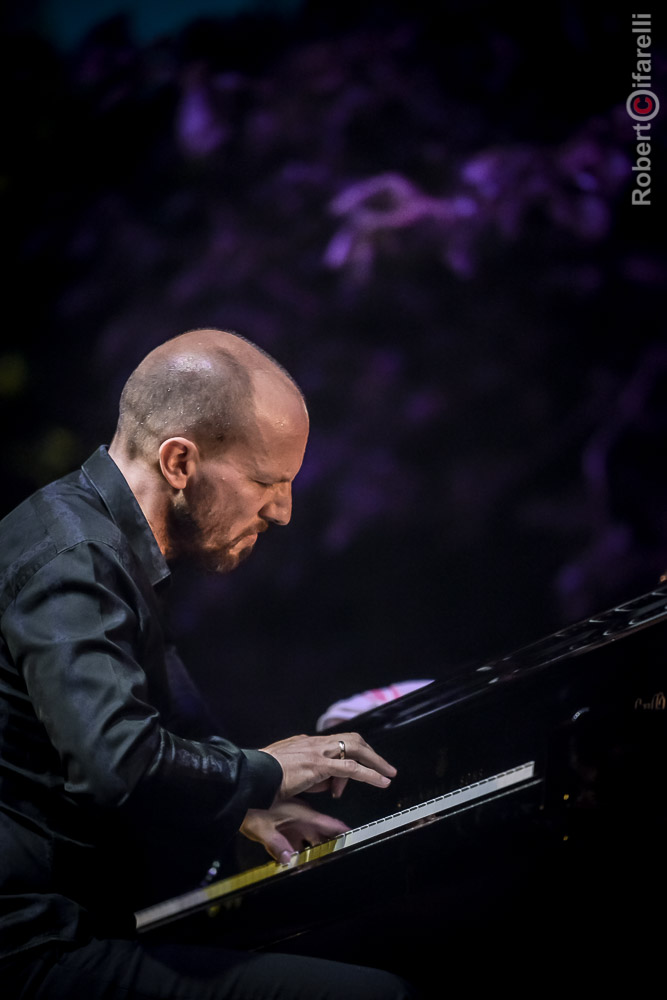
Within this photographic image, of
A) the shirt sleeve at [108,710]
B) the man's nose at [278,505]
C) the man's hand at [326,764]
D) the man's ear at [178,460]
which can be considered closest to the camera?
the shirt sleeve at [108,710]

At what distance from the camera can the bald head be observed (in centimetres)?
164

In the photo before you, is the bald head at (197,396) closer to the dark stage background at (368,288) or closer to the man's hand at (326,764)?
the man's hand at (326,764)

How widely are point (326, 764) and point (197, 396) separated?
2.26 ft

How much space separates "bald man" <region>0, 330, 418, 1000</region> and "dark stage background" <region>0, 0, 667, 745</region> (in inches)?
51.9

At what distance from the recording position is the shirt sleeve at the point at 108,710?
124 centimetres

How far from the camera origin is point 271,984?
1.37 m

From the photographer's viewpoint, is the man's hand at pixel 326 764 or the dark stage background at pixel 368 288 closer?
the man's hand at pixel 326 764

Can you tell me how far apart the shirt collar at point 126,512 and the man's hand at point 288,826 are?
449 millimetres

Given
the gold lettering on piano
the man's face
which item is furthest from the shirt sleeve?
the gold lettering on piano

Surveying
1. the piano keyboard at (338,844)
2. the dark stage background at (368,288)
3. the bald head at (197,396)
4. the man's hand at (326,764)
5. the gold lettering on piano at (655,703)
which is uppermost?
the dark stage background at (368,288)

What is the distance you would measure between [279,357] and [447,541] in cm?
84

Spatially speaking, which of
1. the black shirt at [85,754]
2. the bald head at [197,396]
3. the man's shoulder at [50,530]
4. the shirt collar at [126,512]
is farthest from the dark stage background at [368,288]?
the black shirt at [85,754]

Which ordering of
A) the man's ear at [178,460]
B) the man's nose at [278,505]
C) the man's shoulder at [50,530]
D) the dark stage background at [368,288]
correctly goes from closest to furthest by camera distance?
the man's shoulder at [50,530] → the man's ear at [178,460] → the man's nose at [278,505] → the dark stage background at [368,288]

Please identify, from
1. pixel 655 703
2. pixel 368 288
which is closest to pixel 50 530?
pixel 655 703
